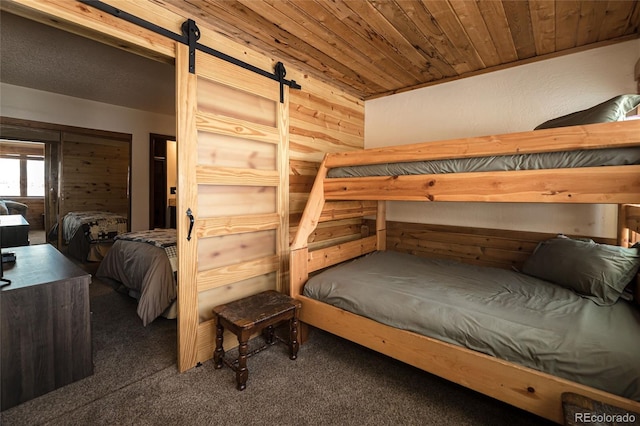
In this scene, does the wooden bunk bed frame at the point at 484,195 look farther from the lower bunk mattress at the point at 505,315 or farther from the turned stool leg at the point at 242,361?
the turned stool leg at the point at 242,361

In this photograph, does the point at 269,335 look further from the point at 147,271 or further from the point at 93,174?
the point at 93,174

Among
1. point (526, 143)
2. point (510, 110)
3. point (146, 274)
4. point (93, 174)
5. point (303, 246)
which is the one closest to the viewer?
point (526, 143)

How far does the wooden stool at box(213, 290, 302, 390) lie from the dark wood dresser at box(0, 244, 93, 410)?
2.60ft

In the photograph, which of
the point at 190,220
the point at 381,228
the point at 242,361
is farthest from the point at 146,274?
the point at 381,228

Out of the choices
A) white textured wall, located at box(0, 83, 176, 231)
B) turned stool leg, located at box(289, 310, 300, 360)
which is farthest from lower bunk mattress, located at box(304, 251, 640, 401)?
white textured wall, located at box(0, 83, 176, 231)

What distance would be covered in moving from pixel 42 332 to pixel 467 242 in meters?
3.17

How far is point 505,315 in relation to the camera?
4.53 ft

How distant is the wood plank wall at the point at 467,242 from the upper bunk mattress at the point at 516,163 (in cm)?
127

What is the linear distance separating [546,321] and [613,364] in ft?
0.86

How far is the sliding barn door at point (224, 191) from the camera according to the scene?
1803 mm

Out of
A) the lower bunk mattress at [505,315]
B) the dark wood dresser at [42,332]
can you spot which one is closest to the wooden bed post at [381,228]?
the lower bunk mattress at [505,315]

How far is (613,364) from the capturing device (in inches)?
42.1

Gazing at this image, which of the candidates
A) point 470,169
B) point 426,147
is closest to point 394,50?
point 426,147

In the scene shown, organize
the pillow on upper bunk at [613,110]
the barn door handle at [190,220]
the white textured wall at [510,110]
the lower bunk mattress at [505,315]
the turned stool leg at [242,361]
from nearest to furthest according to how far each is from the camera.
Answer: the lower bunk mattress at [505,315]
the pillow on upper bunk at [613,110]
the turned stool leg at [242,361]
the barn door handle at [190,220]
the white textured wall at [510,110]
